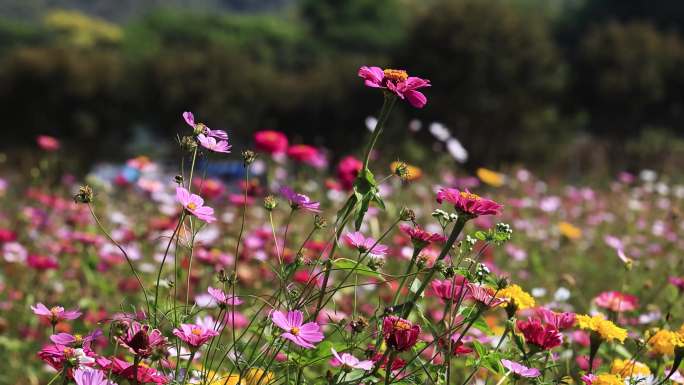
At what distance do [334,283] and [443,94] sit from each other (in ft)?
42.9

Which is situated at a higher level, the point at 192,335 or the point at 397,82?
the point at 397,82

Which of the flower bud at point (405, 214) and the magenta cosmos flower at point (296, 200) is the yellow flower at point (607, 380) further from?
the magenta cosmos flower at point (296, 200)

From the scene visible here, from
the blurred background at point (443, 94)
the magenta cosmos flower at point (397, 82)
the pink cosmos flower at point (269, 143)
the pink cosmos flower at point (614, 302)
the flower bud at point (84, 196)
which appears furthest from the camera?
the blurred background at point (443, 94)

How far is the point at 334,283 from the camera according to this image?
2574 millimetres

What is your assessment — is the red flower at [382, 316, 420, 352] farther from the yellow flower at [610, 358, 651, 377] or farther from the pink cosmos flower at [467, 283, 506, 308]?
the yellow flower at [610, 358, 651, 377]

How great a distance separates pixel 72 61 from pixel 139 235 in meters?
18.5

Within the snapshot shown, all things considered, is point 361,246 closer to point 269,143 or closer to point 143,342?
point 143,342

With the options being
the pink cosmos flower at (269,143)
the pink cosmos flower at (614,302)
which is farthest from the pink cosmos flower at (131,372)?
the pink cosmos flower at (269,143)

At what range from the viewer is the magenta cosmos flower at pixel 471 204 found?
1.30 meters

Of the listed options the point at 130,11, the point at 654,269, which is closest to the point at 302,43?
the point at 654,269

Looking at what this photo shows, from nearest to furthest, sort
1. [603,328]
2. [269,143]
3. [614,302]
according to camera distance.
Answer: [603,328] < [614,302] < [269,143]

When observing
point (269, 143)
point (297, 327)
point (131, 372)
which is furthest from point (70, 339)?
point (269, 143)

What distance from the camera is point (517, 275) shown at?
13.6 feet

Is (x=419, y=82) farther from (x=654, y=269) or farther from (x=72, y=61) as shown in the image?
(x=72, y=61)
